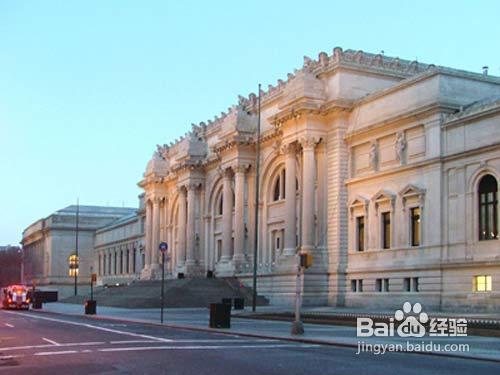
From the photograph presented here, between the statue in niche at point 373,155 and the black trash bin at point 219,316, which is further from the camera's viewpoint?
the statue in niche at point 373,155

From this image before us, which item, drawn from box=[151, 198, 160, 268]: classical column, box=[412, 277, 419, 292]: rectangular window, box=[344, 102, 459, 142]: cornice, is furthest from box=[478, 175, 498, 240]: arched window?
box=[151, 198, 160, 268]: classical column

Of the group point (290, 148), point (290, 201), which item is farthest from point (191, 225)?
point (290, 148)

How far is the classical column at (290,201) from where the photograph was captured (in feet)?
193

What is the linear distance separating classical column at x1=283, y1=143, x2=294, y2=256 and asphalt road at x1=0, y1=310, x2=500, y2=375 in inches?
1254

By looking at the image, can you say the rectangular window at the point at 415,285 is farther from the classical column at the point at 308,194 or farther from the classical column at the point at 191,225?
the classical column at the point at 191,225

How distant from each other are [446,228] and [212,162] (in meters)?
35.4

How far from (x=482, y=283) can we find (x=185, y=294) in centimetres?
2583

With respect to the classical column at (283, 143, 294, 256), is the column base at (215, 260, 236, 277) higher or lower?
lower

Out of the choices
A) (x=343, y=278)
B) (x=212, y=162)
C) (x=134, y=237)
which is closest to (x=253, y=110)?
(x=212, y=162)

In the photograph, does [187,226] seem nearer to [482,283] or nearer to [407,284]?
[407,284]

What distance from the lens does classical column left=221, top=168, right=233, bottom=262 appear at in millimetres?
71062

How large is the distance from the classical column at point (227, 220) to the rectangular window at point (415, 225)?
25.1m

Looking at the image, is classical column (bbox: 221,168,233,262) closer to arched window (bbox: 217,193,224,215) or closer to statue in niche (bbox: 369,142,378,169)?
arched window (bbox: 217,193,224,215)

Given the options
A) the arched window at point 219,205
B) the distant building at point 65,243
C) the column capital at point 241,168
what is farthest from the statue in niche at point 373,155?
the distant building at point 65,243
